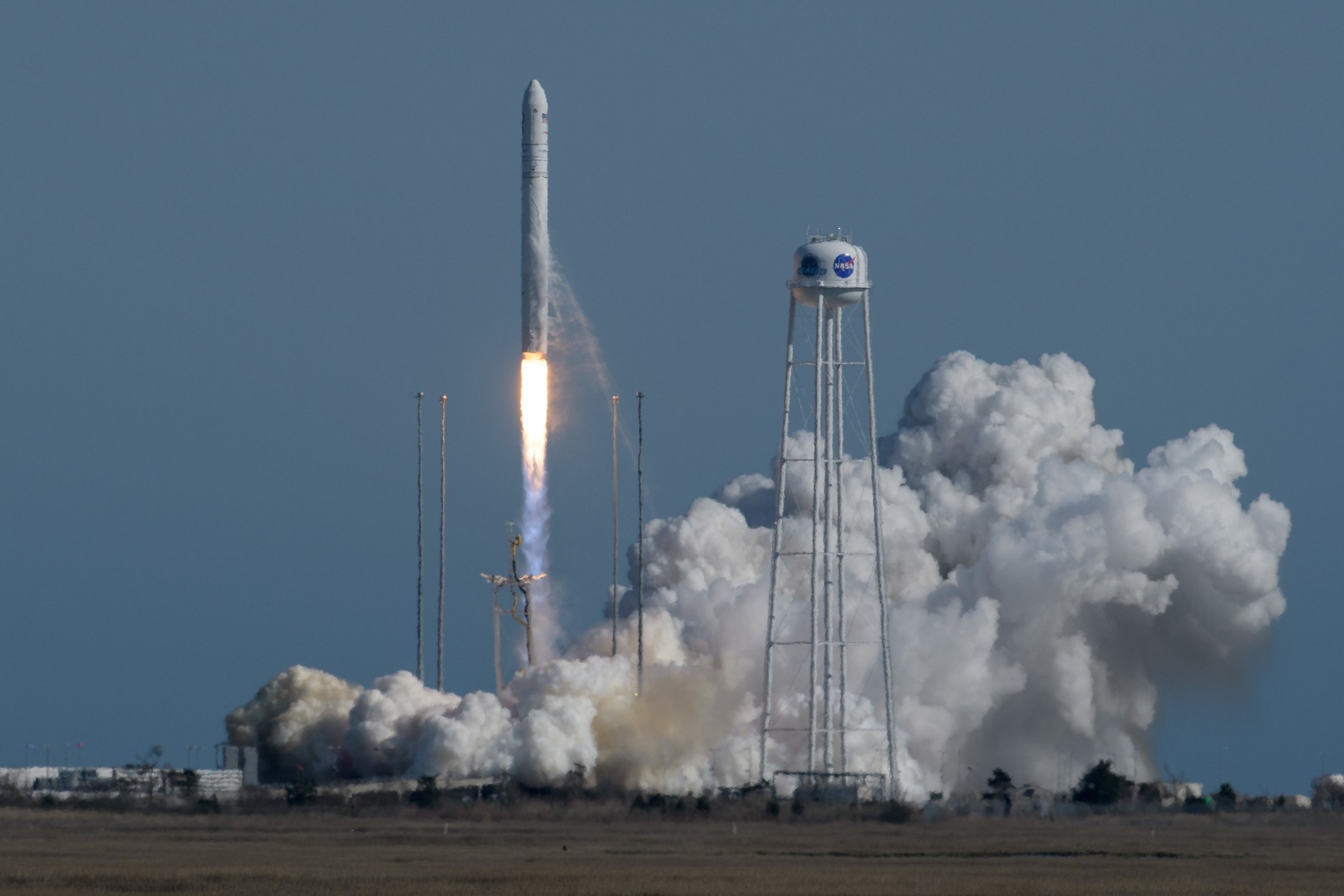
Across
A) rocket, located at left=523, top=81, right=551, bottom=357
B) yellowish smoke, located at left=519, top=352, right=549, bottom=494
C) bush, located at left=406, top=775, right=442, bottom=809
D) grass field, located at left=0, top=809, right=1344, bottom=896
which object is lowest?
grass field, located at left=0, top=809, right=1344, bottom=896

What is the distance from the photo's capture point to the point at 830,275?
327ft

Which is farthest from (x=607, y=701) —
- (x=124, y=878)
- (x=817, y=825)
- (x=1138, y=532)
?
(x=124, y=878)

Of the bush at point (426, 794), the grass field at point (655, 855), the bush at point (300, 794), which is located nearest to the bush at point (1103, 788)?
the grass field at point (655, 855)

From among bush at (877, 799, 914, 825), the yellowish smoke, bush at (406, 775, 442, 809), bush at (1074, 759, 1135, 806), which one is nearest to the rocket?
the yellowish smoke

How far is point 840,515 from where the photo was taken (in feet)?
333

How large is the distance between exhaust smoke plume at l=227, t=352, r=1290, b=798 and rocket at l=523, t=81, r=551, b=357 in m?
11.0

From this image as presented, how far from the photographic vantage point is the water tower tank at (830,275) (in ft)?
327

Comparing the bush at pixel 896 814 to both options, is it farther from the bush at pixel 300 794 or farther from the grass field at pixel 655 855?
the bush at pixel 300 794

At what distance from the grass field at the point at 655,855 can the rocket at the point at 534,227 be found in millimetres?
15544

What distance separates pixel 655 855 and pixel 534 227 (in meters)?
27.6

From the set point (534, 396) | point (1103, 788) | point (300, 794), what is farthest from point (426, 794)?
point (1103, 788)

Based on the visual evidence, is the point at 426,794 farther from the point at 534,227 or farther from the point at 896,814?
the point at 534,227

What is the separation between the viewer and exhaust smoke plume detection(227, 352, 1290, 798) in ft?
338

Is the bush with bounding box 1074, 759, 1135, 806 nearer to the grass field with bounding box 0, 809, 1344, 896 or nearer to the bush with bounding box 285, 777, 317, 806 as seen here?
the grass field with bounding box 0, 809, 1344, 896
